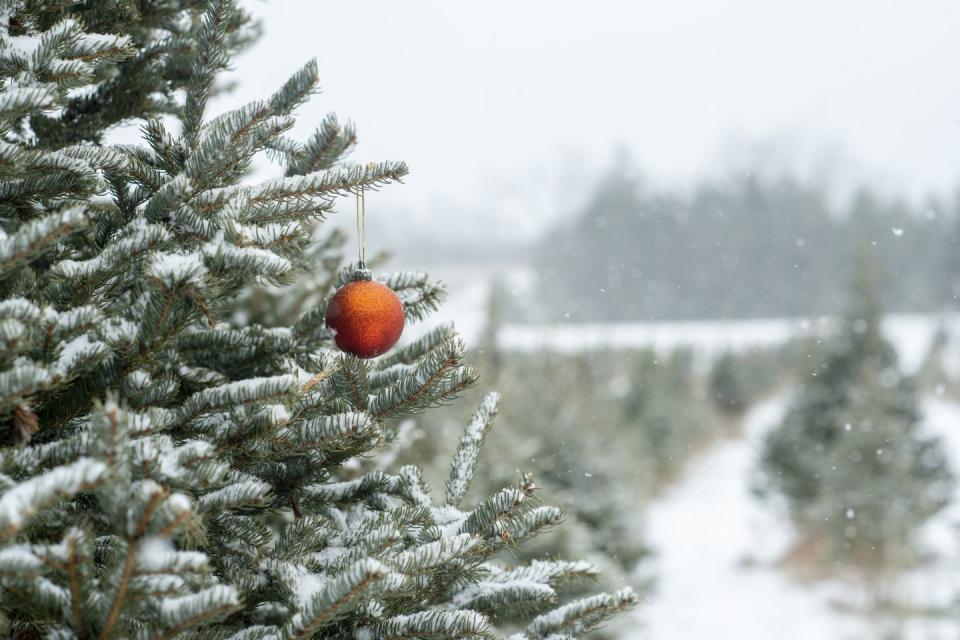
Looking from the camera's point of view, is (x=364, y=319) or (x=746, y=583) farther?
(x=746, y=583)

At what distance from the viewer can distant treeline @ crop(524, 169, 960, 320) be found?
77.8 ft

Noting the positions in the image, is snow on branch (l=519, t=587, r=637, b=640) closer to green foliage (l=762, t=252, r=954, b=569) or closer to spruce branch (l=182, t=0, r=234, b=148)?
spruce branch (l=182, t=0, r=234, b=148)

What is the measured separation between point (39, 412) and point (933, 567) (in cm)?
1105

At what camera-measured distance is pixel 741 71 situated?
21578mm

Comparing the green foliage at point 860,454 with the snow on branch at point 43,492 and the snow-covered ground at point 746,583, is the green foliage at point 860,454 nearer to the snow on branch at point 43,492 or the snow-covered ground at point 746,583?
the snow-covered ground at point 746,583

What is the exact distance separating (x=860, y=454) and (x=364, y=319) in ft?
31.8

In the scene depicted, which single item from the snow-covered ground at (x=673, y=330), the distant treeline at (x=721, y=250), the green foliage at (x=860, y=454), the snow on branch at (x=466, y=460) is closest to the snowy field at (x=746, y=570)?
the green foliage at (x=860, y=454)

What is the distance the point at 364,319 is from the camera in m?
1.22

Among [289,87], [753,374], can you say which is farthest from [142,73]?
[753,374]

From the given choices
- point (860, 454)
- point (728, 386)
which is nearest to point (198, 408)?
point (860, 454)

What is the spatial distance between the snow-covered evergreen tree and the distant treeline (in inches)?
877

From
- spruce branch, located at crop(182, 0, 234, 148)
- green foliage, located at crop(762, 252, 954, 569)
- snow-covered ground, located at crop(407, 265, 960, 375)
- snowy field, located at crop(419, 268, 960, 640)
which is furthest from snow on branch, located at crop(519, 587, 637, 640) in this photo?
snow-covered ground, located at crop(407, 265, 960, 375)

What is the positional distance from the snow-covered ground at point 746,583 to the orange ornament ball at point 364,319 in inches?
226

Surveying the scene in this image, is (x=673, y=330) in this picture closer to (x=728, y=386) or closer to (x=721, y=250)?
(x=721, y=250)
